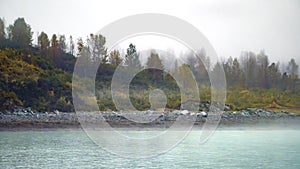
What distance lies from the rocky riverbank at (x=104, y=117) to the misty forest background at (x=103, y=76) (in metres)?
3.66

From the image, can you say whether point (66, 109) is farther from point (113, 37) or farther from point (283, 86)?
point (283, 86)

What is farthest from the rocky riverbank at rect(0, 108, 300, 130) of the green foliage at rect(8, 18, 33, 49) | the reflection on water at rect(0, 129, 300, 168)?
the green foliage at rect(8, 18, 33, 49)

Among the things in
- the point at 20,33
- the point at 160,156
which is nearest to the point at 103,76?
the point at 20,33

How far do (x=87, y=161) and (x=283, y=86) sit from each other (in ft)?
197

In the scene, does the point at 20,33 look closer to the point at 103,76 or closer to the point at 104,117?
the point at 103,76

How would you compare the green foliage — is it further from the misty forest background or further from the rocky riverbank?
the rocky riverbank

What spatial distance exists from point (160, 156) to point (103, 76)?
3619 cm

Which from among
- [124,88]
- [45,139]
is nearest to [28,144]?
[45,139]

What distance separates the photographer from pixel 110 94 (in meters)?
54.7

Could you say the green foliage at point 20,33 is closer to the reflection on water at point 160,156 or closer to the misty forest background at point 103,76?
the misty forest background at point 103,76

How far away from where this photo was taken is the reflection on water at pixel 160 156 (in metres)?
22.1

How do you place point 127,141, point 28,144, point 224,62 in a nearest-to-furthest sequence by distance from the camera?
point 28,144 < point 127,141 < point 224,62

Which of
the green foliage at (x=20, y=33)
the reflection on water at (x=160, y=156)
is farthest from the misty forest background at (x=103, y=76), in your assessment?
the reflection on water at (x=160, y=156)

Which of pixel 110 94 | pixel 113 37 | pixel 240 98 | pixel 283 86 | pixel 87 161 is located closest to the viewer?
pixel 113 37
